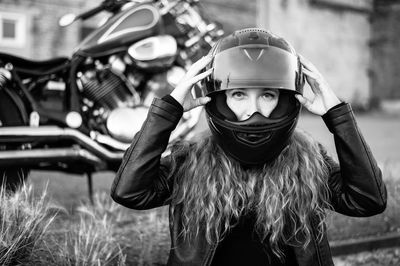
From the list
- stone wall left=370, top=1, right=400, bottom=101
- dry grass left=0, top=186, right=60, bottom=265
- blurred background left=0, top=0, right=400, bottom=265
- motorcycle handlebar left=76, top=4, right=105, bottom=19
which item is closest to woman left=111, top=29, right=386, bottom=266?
dry grass left=0, top=186, right=60, bottom=265

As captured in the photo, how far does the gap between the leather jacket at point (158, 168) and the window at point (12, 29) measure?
10854mm

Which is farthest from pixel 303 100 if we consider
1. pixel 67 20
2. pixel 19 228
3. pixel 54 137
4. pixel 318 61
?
pixel 318 61

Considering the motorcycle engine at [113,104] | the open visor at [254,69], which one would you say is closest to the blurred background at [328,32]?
the motorcycle engine at [113,104]

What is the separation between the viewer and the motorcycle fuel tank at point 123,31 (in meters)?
4.57

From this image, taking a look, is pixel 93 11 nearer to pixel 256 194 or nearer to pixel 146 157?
pixel 146 157

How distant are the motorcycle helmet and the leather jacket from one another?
0.15 m

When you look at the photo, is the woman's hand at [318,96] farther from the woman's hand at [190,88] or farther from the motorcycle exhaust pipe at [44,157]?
the motorcycle exhaust pipe at [44,157]

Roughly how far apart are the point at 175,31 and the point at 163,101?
2893 mm

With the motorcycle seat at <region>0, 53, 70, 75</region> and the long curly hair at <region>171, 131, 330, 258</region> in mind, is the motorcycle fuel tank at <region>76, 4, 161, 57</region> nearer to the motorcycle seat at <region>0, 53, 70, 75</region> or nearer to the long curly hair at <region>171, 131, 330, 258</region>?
the motorcycle seat at <region>0, 53, 70, 75</region>

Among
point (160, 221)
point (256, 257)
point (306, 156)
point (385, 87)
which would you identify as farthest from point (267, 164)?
point (385, 87)

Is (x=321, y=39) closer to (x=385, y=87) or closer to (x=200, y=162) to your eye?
(x=385, y=87)

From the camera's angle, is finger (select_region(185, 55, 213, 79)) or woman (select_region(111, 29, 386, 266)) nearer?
woman (select_region(111, 29, 386, 266))

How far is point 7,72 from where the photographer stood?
4230 millimetres

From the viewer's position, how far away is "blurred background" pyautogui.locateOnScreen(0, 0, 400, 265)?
153 inches
